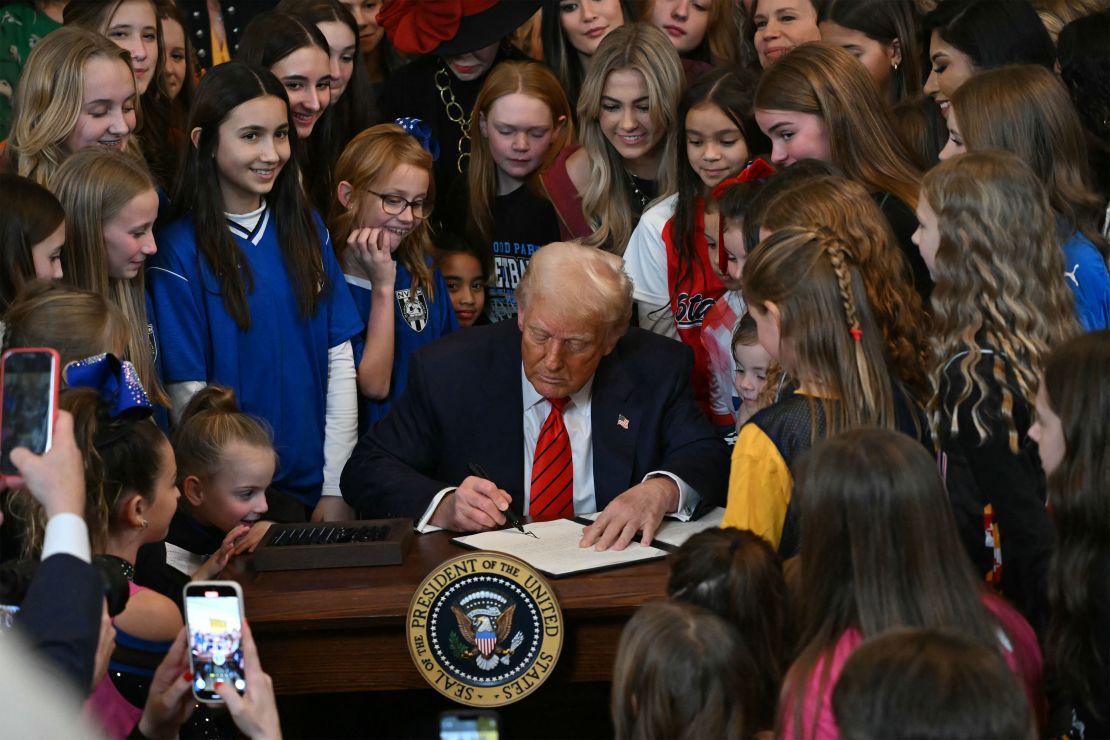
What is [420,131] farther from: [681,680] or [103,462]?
[681,680]

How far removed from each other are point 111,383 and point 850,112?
1919 mm

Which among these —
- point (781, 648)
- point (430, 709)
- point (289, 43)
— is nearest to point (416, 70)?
point (289, 43)

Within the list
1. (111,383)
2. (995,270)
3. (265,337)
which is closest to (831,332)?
(995,270)

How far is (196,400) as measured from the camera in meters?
3.60

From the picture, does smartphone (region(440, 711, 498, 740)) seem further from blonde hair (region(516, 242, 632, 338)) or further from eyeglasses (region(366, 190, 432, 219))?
eyeglasses (region(366, 190, 432, 219))

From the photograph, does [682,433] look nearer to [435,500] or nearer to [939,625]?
[435,500]

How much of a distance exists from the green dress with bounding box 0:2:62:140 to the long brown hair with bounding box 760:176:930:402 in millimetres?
2828

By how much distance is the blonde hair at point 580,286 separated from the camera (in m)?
3.41

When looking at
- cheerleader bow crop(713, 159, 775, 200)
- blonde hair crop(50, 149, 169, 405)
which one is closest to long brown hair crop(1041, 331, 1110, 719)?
cheerleader bow crop(713, 159, 775, 200)

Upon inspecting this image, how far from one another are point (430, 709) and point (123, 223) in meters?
1.40

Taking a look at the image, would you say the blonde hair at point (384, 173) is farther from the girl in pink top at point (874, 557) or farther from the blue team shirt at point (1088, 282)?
the girl in pink top at point (874, 557)

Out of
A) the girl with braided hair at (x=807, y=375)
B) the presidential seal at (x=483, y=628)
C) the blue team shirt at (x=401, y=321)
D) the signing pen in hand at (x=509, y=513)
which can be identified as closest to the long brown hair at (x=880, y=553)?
the girl with braided hair at (x=807, y=375)

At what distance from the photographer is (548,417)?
3.58m

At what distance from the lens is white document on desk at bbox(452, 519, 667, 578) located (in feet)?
9.84
